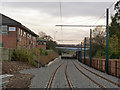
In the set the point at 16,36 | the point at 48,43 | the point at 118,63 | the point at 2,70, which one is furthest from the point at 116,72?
the point at 48,43

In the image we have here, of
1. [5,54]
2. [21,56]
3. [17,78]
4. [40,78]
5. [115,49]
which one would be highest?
[115,49]

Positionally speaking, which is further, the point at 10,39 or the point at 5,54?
the point at 10,39

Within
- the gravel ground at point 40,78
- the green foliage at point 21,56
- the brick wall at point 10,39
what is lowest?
the gravel ground at point 40,78

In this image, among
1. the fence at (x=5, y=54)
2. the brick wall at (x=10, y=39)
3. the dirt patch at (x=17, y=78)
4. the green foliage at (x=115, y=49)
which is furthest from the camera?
the brick wall at (x=10, y=39)

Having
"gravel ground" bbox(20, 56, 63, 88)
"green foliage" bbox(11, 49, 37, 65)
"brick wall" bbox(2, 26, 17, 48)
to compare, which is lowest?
"gravel ground" bbox(20, 56, 63, 88)

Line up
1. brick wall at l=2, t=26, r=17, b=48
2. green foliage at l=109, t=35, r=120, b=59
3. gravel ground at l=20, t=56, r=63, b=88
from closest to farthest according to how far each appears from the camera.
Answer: gravel ground at l=20, t=56, r=63, b=88 < green foliage at l=109, t=35, r=120, b=59 < brick wall at l=2, t=26, r=17, b=48

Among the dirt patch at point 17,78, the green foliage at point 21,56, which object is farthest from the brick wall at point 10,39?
the dirt patch at point 17,78

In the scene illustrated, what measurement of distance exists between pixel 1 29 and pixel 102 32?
94.6 feet

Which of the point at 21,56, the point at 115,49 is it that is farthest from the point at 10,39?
the point at 115,49

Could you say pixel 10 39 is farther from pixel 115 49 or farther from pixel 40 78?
pixel 40 78

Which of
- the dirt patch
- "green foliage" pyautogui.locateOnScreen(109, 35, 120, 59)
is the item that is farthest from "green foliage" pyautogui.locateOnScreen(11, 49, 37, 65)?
"green foliage" pyautogui.locateOnScreen(109, 35, 120, 59)

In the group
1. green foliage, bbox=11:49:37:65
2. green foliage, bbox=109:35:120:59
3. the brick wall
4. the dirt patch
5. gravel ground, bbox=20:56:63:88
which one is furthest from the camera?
the brick wall

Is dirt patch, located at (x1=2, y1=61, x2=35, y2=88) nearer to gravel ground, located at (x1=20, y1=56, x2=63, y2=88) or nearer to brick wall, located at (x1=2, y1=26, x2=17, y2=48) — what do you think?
gravel ground, located at (x1=20, y1=56, x2=63, y2=88)

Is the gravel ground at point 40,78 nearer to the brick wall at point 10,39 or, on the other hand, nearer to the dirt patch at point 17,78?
the dirt patch at point 17,78
